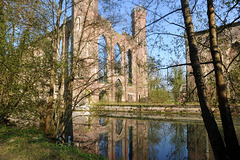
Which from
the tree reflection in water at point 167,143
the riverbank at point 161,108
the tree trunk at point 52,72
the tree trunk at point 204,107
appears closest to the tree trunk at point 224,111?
the tree trunk at point 204,107

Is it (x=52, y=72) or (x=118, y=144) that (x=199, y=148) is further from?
(x=52, y=72)

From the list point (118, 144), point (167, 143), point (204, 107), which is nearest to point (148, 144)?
point (167, 143)

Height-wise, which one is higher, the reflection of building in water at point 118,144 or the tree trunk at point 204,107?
the tree trunk at point 204,107

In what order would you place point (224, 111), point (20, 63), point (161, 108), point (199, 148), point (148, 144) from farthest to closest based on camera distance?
point (161, 108) < point (148, 144) < point (199, 148) < point (20, 63) < point (224, 111)

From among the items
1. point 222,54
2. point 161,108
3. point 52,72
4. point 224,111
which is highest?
point 222,54

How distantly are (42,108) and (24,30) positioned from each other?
8.17ft

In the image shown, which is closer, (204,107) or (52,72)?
(204,107)

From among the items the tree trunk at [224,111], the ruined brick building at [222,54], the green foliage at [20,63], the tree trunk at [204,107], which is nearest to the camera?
the tree trunk at [224,111]

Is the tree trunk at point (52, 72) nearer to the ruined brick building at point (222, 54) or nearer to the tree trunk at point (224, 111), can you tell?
the ruined brick building at point (222, 54)

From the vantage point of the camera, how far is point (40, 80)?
5.27m

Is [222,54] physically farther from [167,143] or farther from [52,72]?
[52,72]

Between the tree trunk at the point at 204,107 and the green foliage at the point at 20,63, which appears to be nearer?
the tree trunk at the point at 204,107

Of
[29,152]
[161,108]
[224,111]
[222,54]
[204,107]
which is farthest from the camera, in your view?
[161,108]

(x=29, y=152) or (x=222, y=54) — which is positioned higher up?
(x=222, y=54)
